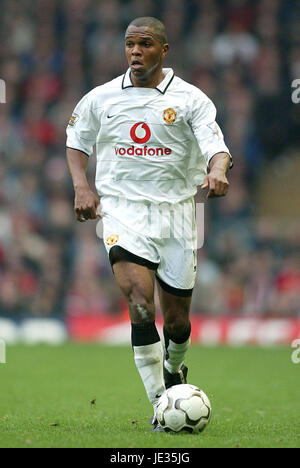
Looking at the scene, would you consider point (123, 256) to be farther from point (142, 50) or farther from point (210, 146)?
point (142, 50)

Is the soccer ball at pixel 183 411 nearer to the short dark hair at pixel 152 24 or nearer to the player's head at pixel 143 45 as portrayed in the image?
the player's head at pixel 143 45

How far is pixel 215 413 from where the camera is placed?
7.13 m

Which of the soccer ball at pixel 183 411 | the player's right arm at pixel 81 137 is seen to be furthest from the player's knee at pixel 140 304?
the player's right arm at pixel 81 137

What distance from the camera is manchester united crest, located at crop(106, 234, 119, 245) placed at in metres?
6.21

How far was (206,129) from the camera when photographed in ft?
20.6

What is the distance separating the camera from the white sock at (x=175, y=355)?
6680 millimetres

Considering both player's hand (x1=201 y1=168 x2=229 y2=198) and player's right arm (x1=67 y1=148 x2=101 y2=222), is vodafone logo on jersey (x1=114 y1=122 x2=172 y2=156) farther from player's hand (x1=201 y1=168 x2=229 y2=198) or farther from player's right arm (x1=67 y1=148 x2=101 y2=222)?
player's hand (x1=201 y1=168 x2=229 y2=198)

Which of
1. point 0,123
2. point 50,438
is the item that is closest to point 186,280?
point 50,438

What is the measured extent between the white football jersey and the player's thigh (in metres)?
0.51

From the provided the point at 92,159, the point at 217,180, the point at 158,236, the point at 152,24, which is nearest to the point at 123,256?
the point at 158,236

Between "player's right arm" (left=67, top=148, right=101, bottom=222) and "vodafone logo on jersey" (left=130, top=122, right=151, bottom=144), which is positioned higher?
"vodafone logo on jersey" (left=130, top=122, right=151, bottom=144)

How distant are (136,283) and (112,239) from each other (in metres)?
0.38

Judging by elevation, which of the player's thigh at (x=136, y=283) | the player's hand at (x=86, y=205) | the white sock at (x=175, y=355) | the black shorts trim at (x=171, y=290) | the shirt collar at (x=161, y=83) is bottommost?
the white sock at (x=175, y=355)

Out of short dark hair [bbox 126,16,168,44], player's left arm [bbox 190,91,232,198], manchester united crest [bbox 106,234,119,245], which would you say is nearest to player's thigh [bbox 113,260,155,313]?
manchester united crest [bbox 106,234,119,245]
